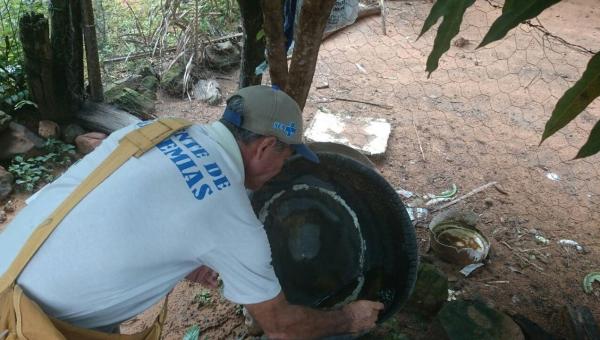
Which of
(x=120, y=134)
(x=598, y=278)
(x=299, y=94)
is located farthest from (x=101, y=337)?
(x=598, y=278)

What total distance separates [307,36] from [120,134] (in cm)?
83

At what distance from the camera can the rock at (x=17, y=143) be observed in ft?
12.0

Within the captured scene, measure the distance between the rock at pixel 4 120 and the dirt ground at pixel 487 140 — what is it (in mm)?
1314

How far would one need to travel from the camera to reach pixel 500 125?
4.48 meters

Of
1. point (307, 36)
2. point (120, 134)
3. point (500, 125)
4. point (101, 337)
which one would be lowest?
point (500, 125)

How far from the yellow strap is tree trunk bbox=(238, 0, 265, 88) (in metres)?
1.10

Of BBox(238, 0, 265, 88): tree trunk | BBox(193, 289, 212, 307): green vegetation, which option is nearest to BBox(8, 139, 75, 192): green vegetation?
BBox(193, 289, 212, 307): green vegetation

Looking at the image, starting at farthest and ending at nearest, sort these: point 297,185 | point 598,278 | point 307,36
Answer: point 598,278 → point 297,185 → point 307,36

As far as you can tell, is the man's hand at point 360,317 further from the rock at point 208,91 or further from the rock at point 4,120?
the rock at point 208,91

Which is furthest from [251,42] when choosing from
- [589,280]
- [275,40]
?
[589,280]

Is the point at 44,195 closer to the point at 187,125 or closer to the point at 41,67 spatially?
the point at 187,125

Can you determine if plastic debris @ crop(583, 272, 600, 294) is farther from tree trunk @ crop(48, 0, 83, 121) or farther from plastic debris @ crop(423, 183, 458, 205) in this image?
tree trunk @ crop(48, 0, 83, 121)

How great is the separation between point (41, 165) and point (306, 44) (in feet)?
8.49

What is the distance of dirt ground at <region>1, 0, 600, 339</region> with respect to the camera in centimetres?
→ 275
